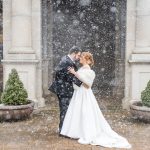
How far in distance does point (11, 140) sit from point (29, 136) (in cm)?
47

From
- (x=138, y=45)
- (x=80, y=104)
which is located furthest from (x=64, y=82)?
(x=138, y=45)

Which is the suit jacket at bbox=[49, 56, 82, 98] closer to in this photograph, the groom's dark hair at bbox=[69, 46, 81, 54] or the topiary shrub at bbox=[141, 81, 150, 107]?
the groom's dark hair at bbox=[69, 46, 81, 54]

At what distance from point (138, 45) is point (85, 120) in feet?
13.5

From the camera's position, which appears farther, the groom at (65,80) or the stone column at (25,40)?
the stone column at (25,40)

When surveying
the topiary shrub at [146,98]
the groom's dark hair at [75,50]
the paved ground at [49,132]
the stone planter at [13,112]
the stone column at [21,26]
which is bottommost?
the paved ground at [49,132]

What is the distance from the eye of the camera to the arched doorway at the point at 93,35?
51.0 feet

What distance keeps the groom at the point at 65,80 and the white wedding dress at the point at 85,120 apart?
0.49 ft

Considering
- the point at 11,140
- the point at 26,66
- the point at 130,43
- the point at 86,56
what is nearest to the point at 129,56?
the point at 130,43

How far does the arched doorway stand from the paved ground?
3261mm

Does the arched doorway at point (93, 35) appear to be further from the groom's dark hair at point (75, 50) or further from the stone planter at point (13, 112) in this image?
the groom's dark hair at point (75, 50)

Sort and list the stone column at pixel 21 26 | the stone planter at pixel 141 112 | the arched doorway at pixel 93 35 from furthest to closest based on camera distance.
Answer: the arched doorway at pixel 93 35
the stone column at pixel 21 26
the stone planter at pixel 141 112

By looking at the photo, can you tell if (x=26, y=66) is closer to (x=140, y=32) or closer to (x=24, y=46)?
(x=24, y=46)

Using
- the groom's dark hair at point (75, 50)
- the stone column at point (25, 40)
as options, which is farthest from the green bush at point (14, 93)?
the groom's dark hair at point (75, 50)

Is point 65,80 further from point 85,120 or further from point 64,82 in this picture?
point 85,120
